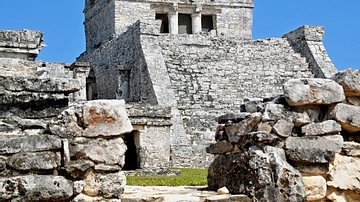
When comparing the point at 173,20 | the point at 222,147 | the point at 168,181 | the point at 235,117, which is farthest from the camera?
the point at 173,20

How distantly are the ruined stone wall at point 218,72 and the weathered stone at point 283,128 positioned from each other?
1095 centimetres

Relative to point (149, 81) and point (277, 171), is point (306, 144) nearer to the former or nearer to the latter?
point (277, 171)

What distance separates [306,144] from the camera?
16.1 ft

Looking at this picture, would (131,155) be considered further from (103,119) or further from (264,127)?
(103,119)

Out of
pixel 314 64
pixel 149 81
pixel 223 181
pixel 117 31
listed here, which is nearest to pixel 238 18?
pixel 117 31

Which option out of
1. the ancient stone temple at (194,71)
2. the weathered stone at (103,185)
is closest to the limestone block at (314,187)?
the weathered stone at (103,185)

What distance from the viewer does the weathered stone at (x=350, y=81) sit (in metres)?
5.04

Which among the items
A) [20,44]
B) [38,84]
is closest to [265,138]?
[38,84]

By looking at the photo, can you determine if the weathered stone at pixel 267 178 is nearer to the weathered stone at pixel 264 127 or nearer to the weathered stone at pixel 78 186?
the weathered stone at pixel 264 127

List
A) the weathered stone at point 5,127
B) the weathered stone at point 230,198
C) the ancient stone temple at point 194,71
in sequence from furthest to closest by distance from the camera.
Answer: the ancient stone temple at point 194,71 → the weathered stone at point 230,198 → the weathered stone at point 5,127

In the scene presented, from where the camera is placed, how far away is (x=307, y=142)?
491 centimetres

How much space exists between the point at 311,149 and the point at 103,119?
1.91 meters

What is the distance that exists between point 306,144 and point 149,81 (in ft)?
44.0

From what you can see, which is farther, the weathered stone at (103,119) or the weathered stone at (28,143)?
the weathered stone at (103,119)
